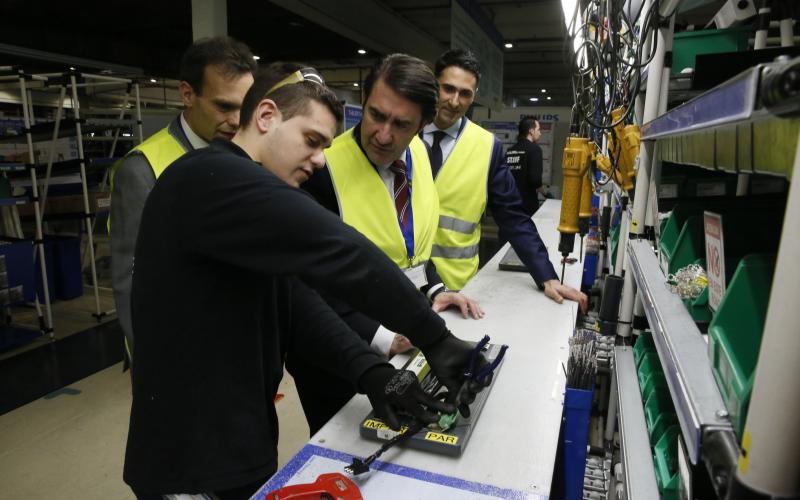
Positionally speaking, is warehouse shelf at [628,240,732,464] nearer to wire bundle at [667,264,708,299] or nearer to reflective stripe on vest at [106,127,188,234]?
wire bundle at [667,264,708,299]

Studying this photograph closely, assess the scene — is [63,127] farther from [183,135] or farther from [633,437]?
[633,437]

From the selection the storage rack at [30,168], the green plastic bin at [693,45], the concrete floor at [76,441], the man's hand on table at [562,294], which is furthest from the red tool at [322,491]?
the storage rack at [30,168]

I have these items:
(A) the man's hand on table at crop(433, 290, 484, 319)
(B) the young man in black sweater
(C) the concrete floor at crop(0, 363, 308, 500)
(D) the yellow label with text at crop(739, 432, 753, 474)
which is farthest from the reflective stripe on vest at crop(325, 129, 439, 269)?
(C) the concrete floor at crop(0, 363, 308, 500)

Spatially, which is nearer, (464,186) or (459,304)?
(459,304)

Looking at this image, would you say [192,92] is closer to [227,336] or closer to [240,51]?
[240,51]

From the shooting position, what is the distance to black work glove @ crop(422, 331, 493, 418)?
3.37ft

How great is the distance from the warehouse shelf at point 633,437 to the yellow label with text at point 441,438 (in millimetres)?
401

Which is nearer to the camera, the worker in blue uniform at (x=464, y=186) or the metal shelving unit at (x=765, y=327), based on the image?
the metal shelving unit at (x=765, y=327)

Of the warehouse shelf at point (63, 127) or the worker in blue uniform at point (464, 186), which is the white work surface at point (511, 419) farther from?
the warehouse shelf at point (63, 127)

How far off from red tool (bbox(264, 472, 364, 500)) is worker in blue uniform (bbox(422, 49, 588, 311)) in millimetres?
1395

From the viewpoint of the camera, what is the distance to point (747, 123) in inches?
24.8

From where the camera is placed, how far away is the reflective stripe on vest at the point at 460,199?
2.18 meters

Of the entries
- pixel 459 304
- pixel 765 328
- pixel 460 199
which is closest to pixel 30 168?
pixel 460 199

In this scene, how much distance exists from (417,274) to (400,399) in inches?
28.8
